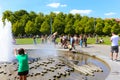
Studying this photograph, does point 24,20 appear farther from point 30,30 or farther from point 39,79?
point 39,79

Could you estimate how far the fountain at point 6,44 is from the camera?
21.1 m

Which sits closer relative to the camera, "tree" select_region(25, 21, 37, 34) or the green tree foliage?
"tree" select_region(25, 21, 37, 34)

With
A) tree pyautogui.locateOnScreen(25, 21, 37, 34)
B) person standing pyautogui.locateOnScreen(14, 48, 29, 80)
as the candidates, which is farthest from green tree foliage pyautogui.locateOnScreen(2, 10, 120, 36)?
person standing pyautogui.locateOnScreen(14, 48, 29, 80)

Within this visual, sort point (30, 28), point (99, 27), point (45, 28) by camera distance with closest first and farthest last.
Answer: point (30, 28), point (45, 28), point (99, 27)

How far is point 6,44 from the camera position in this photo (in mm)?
23625

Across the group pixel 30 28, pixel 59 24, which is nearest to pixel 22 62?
pixel 30 28

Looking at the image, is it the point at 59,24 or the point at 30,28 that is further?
the point at 59,24

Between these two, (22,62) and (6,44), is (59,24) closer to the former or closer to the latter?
(6,44)

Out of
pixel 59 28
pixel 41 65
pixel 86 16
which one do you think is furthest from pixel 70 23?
pixel 41 65

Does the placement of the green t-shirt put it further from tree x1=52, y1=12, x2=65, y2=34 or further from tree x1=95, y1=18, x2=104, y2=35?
tree x1=95, y1=18, x2=104, y2=35

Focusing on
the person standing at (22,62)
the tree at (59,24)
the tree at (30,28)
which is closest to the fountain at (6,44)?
the person standing at (22,62)

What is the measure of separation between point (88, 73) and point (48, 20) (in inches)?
3688

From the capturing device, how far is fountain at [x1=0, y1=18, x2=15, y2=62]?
2109cm

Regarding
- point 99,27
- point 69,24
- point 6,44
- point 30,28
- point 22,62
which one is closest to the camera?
point 22,62
